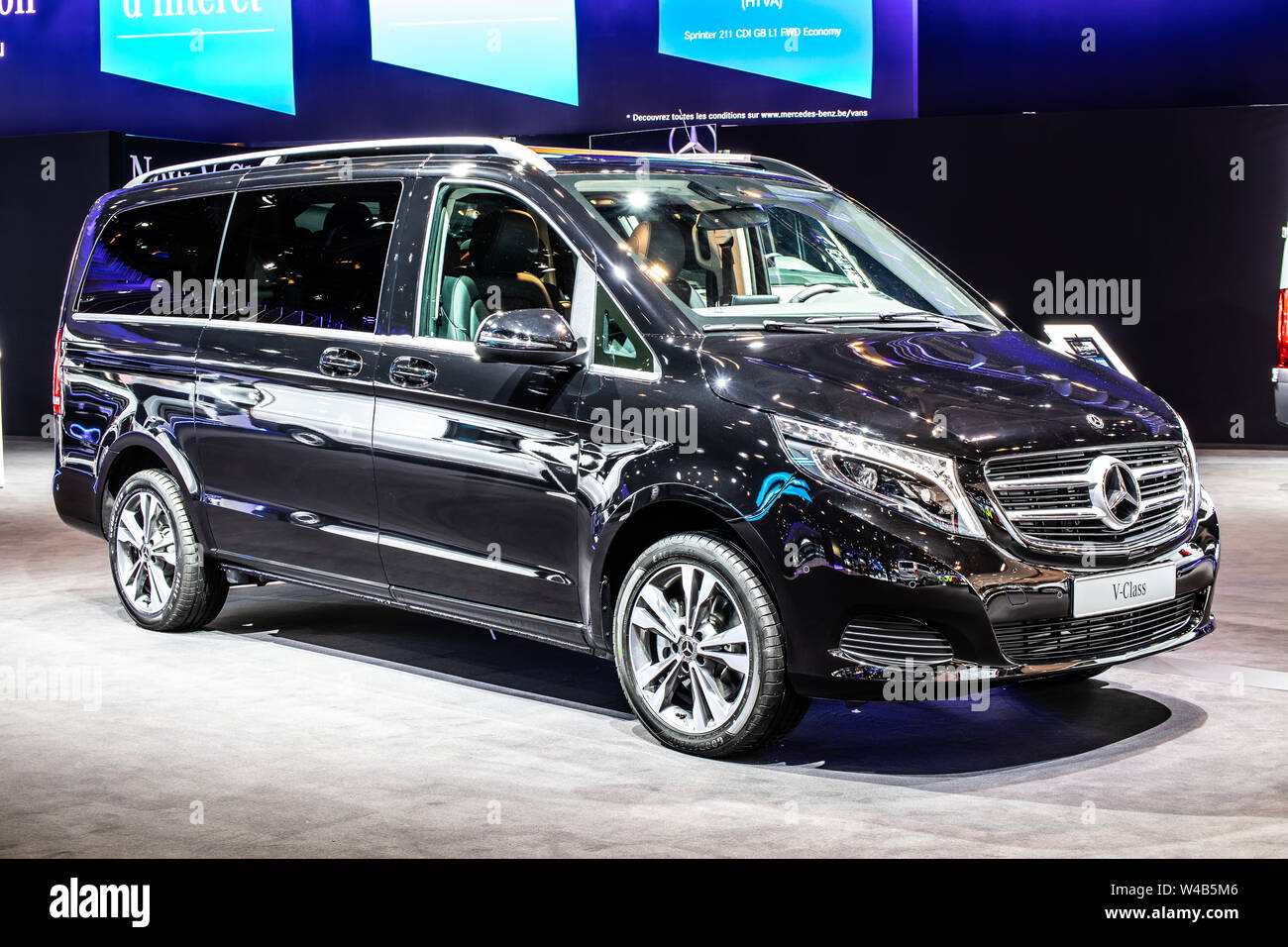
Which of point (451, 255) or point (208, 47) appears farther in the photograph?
point (208, 47)

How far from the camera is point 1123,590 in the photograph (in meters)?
4.82

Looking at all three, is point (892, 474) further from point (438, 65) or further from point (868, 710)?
point (438, 65)

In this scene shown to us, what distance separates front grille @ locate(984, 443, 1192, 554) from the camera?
183 inches

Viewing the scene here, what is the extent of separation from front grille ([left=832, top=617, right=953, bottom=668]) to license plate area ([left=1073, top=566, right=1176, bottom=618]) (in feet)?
1.41

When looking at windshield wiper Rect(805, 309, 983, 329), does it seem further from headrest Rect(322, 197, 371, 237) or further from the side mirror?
headrest Rect(322, 197, 371, 237)

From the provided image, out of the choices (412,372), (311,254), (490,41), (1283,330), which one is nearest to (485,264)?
(412,372)

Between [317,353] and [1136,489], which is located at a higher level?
[317,353]

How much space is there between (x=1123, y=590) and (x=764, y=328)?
136cm

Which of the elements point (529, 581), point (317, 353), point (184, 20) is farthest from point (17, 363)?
point (529, 581)

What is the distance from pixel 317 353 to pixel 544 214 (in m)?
1.12

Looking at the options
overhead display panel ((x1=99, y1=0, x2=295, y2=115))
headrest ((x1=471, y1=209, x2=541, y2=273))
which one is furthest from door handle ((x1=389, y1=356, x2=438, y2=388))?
overhead display panel ((x1=99, y1=0, x2=295, y2=115))

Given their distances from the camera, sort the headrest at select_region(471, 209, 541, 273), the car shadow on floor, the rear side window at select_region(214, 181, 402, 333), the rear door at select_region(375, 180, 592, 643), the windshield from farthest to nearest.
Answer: the rear side window at select_region(214, 181, 402, 333) → the headrest at select_region(471, 209, 541, 273) → the windshield → the rear door at select_region(375, 180, 592, 643) → the car shadow on floor

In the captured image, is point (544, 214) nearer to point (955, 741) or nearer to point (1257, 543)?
point (955, 741)
